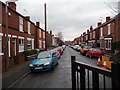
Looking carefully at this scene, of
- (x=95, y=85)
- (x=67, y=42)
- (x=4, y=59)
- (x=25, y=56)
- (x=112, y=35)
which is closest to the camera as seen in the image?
(x=95, y=85)

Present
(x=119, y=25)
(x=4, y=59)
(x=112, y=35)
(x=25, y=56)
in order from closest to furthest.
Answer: (x=4, y=59) < (x=25, y=56) < (x=119, y=25) < (x=112, y=35)

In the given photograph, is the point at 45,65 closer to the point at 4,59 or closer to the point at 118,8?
the point at 4,59

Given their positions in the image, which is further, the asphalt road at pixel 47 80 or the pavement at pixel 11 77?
the pavement at pixel 11 77

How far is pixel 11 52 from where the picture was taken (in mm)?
16266

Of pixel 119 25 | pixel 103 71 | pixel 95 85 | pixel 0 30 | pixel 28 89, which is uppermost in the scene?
pixel 119 25

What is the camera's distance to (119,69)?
2461 millimetres

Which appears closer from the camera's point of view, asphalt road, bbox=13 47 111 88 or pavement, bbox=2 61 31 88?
asphalt road, bbox=13 47 111 88

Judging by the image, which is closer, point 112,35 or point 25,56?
point 25,56

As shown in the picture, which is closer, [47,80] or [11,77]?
[47,80]

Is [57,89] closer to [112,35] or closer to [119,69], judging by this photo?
[119,69]

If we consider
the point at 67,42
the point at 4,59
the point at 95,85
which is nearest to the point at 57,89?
the point at 95,85

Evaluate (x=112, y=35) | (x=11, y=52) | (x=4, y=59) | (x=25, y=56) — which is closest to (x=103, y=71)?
(x=4, y=59)

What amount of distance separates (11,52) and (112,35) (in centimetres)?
2221

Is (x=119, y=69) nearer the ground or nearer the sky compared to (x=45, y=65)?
nearer the sky
